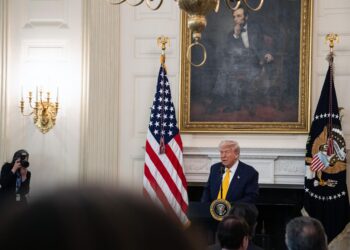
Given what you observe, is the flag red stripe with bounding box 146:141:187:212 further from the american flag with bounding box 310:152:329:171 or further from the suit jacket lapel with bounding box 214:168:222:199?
the american flag with bounding box 310:152:329:171

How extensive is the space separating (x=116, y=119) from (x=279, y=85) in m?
2.28

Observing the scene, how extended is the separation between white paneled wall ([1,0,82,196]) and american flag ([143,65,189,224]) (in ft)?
4.10

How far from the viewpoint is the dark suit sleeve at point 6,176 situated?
7.43 m

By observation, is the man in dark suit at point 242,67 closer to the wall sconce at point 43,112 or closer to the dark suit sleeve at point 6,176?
the wall sconce at point 43,112

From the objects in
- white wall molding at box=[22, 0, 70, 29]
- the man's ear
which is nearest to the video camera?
white wall molding at box=[22, 0, 70, 29]

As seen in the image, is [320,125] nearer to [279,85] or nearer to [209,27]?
[279,85]

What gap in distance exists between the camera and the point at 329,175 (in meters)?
7.21

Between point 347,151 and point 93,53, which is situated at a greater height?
point 93,53

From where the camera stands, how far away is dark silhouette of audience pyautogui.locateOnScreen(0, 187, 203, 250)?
0.58 metres

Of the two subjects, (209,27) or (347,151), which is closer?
(347,151)

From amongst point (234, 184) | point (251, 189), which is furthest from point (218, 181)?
point (251, 189)

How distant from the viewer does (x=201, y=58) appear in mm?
8023

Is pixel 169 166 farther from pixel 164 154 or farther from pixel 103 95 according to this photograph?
pixel 103 95

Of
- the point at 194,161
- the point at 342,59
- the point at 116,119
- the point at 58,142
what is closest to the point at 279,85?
the point at 342,59
